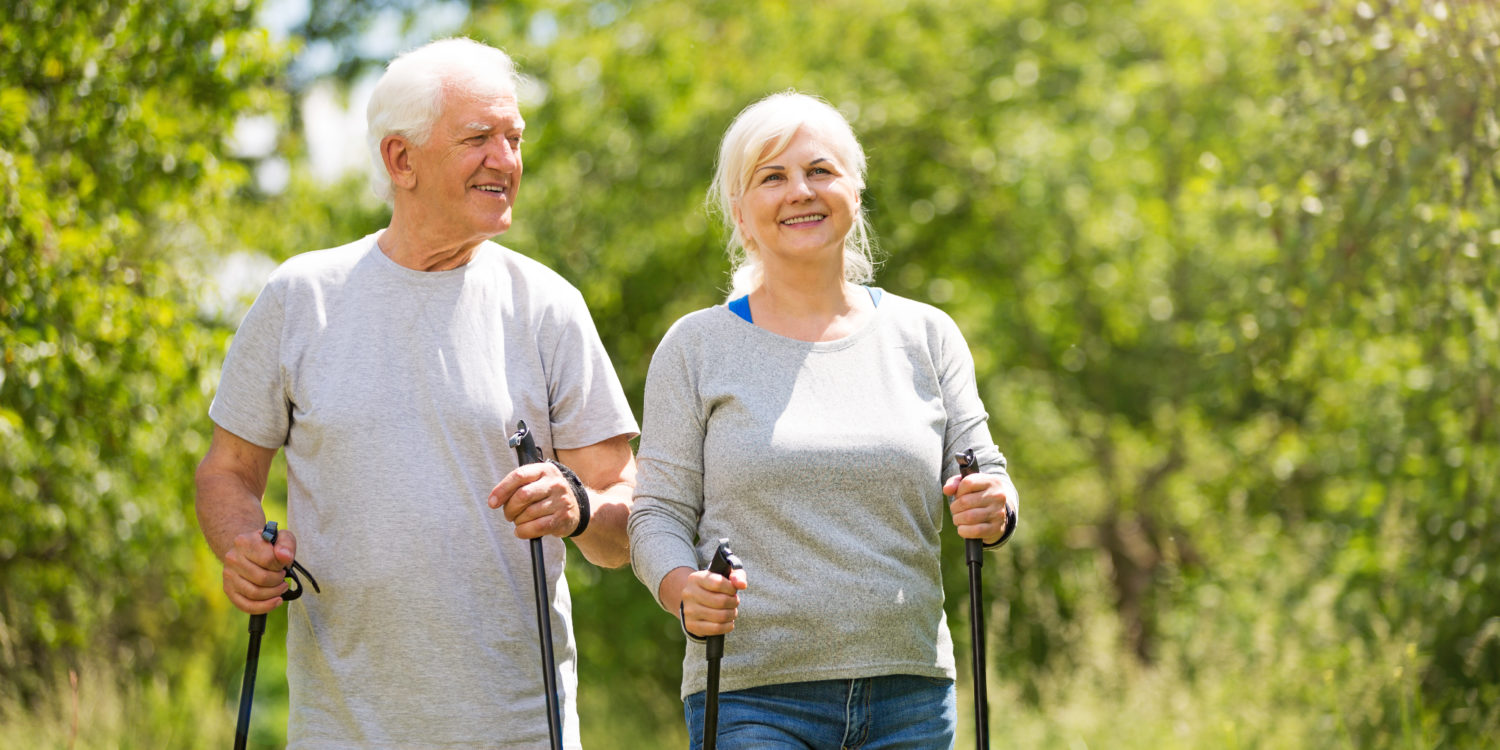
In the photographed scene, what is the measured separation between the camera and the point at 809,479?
2.30 meters

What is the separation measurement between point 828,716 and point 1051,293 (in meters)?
6.95

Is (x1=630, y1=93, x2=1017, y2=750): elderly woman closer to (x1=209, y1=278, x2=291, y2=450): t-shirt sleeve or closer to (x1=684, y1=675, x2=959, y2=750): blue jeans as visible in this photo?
(x1=684, y1=675, x2=959, y2=750): blue jeans

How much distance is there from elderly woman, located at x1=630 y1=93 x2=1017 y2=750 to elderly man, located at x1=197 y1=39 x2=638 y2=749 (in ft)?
0.67

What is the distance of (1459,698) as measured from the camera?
4.82 metres

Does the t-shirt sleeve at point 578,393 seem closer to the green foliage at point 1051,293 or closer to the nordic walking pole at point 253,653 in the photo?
the nordic walking pole at point 253,653

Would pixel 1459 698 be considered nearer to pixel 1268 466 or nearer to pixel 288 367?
pixel 288 367

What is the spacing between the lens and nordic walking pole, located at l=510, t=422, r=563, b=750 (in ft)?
7.44

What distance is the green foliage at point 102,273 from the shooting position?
4074 millimetres

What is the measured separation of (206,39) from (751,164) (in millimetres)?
2949

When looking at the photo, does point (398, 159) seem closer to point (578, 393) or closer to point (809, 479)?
point (578, 393)

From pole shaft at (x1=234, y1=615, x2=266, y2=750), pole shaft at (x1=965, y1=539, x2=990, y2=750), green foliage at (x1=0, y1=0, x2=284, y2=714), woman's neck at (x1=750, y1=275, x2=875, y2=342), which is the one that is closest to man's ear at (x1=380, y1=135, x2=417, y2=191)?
woman's neck at (x1=750, y1=275, x2=875, y2=342)

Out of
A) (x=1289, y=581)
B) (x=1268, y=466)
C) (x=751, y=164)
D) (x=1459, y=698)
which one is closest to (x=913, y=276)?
(x=1289, y=581)

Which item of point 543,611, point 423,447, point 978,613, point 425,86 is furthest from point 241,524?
point 978,613

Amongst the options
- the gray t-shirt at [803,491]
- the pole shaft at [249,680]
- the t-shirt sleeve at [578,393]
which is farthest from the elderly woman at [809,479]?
the pole shaft at [249,680]
